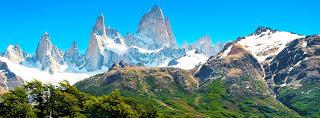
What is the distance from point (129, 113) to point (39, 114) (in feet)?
92.3

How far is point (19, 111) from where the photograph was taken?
15288cm

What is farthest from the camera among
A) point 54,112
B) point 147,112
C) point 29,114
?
point 147,112

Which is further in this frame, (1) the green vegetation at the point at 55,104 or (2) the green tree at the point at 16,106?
(1) the green vegetation at the point at 55,104

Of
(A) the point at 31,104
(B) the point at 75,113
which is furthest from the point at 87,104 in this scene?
(A) the point at 31,104

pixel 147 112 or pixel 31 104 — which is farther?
pixel 147 112

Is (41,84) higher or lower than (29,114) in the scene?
higher

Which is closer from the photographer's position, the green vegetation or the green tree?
the green tree

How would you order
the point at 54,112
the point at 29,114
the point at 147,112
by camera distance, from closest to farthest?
the point at 29,114 → the point at 54,112 → the point at 147,112

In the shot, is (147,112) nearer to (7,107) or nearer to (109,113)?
(109,113)

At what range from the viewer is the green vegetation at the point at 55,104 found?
505ft

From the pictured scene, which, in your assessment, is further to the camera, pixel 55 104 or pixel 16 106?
pixel 55 104

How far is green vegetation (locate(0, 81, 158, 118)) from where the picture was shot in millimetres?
154000

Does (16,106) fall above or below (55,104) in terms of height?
below

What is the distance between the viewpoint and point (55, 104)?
522 feet
